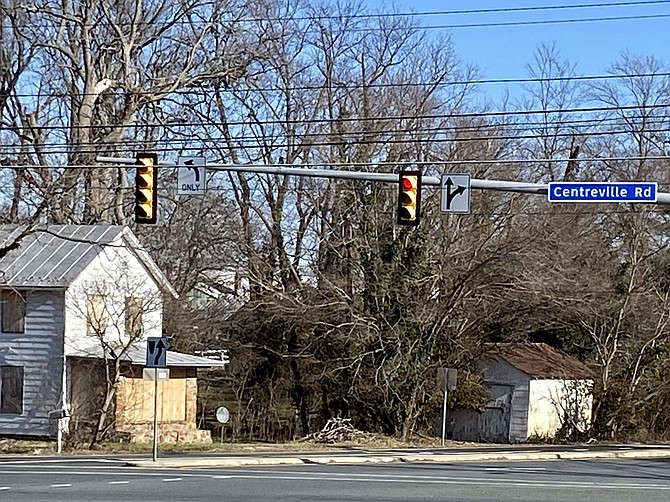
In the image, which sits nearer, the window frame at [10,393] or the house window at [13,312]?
the window frame at [10,393]

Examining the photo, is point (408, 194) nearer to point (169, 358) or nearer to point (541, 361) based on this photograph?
point (169, 358)

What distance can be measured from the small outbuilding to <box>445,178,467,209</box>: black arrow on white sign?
24.0m

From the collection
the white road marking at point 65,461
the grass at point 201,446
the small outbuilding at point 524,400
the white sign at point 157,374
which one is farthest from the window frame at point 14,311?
the small outbuilding at point 524,400

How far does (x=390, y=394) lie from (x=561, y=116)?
1437 centimetres

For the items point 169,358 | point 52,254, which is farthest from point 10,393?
point 169,358

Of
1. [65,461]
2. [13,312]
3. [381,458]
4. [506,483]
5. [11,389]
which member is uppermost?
[13,312]

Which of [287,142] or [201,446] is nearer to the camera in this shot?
[201,446]

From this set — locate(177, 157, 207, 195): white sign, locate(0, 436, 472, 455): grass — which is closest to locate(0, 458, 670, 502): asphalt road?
locate(177, 157, 207, 195): white sign

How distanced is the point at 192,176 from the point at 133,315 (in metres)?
20.5

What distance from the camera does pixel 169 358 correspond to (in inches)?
1709

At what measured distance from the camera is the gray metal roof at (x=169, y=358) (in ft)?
135

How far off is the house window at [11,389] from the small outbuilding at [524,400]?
1663 cm

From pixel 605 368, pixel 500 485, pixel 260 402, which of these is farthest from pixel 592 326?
pixel 500 485

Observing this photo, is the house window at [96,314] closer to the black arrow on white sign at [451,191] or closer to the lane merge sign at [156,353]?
the lane merge sign at [156,353]
